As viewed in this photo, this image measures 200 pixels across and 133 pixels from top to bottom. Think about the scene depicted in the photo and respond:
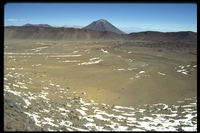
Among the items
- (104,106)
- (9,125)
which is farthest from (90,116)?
(9,125)

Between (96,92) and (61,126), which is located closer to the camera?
(61,126)

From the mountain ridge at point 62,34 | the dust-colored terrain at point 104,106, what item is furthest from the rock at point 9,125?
the mountain ridge at point 62,34

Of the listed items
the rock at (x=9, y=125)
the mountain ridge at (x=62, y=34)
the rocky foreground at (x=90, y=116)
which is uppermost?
the mountain ridge at (x=62, y=34)

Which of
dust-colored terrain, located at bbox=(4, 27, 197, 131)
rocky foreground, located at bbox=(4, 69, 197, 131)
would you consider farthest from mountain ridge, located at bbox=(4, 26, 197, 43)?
rocky foreground, located at bbox=(4, 69, 197, 131)

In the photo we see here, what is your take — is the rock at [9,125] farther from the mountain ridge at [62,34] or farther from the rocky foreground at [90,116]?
the mountain ridge at [62,34]

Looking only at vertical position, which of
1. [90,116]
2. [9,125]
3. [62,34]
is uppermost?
[62,34]

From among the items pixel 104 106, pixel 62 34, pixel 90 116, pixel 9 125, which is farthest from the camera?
pixel 62 34

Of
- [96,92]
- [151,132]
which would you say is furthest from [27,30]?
[151,132]

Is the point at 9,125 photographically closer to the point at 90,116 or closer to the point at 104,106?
the point at 90,116

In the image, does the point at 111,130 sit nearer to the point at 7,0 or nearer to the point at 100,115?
the point at 100,115

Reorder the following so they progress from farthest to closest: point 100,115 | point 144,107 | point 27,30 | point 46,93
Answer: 1. point 27,30
2. point 46,93
3. point 144,107
4. point 100,115

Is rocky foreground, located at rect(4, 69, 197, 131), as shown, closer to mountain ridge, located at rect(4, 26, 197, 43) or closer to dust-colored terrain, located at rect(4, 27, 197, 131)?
dust-colored terrain, located at rect(4, 27, 197, 131)
